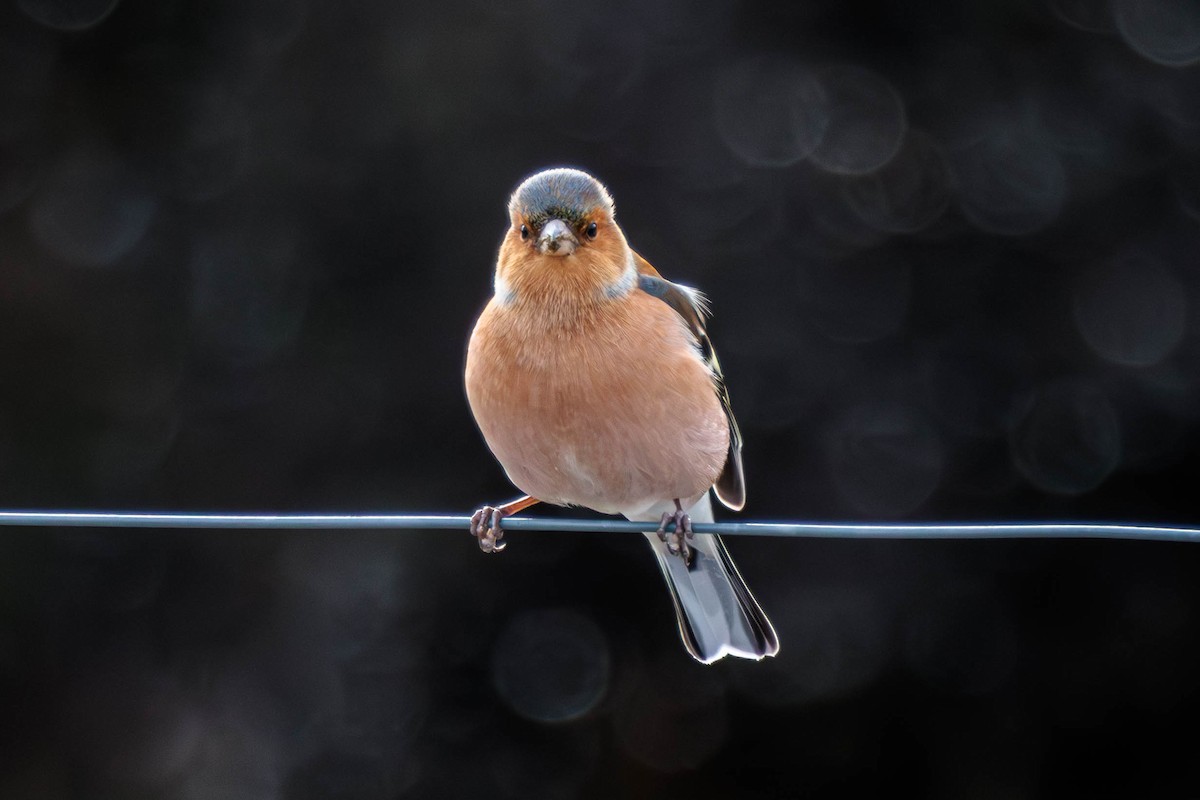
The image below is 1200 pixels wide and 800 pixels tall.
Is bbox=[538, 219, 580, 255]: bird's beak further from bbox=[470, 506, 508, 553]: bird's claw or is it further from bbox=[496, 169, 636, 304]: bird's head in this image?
bbox=[470, 506, 508, 553]: bird's claw

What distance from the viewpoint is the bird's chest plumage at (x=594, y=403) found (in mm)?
3008

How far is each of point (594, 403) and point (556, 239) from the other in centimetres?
49

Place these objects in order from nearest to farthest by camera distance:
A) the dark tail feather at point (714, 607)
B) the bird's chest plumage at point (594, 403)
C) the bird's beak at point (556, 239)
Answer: the bird's chest plumage at point (594, 403), the bird's beak at point (556, 239), the dark tail feather at point (714, 607)

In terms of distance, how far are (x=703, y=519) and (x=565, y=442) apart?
1.07 metres

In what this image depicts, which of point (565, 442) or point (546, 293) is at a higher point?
point (546, 293)

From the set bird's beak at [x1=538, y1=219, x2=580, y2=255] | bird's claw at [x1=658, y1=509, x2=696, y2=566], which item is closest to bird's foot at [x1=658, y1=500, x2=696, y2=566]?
bird's claw at [x1=658, y1=509, x2=696, y2=566]

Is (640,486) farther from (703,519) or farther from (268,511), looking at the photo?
(268,511)

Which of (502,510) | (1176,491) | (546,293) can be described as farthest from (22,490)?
(1176,491)

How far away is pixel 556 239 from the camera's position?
10.5 feet

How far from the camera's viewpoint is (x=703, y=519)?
155 inches

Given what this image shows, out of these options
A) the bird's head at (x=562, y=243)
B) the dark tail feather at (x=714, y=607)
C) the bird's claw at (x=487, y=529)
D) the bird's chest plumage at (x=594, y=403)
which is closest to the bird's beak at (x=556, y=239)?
the bird's head at (x=562, y=243)

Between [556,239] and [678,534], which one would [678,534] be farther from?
[556,239]

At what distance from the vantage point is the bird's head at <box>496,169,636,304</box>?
3215 millimetres

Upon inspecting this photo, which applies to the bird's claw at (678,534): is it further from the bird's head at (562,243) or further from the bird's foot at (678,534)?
the bird's head at (562,243)
